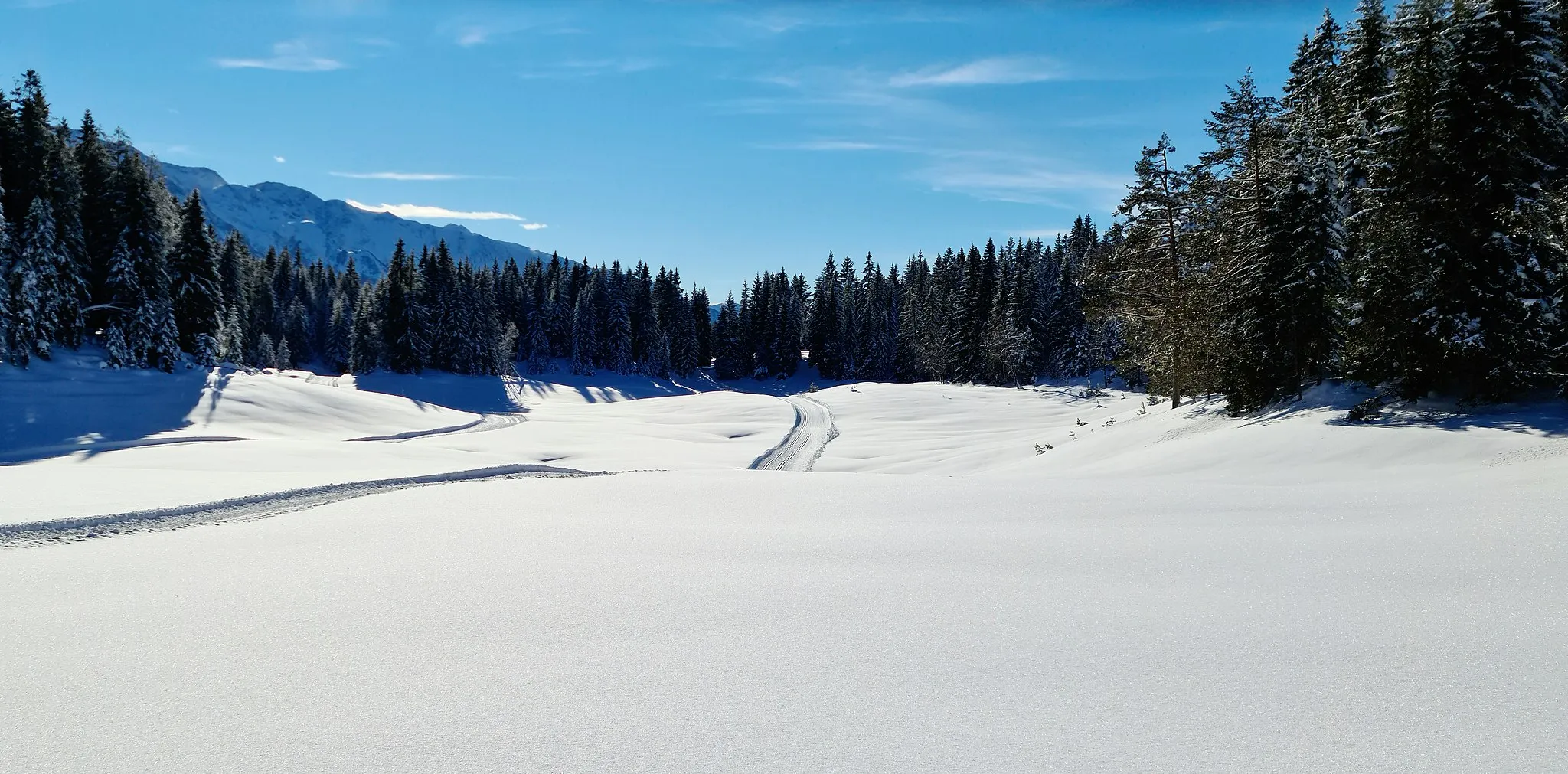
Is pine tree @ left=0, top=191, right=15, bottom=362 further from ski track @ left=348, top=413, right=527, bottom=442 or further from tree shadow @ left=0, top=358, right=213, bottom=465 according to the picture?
ski track @ left=348, top=413, right=527, bottom=442

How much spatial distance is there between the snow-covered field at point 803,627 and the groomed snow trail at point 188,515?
13 centimetres

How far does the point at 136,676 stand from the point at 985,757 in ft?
14.5

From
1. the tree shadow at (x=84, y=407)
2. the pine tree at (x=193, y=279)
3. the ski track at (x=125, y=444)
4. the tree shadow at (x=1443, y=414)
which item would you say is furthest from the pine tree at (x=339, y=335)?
the tree shadow at (x=1443, y=414)

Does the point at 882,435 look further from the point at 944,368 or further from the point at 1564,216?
the point at 944,368

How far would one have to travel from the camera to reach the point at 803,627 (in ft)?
Answer: 15.4

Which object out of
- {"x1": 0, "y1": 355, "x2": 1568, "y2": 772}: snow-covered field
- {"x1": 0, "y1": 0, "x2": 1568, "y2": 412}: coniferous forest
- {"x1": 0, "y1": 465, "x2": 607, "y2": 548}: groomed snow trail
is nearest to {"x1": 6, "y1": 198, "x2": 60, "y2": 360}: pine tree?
{"x1": 0, "y1": 0, "x2": 1568, "y2": 412}: coniferous forest

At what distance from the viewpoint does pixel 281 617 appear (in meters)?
4.81

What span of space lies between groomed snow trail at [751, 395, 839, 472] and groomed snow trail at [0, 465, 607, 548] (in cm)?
1272

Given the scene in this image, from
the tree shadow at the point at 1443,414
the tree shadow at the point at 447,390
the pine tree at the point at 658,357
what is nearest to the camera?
the tree shadow at the point at 1443,414

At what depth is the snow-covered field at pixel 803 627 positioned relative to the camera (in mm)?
3213

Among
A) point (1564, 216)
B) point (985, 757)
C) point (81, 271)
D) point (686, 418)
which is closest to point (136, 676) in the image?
point (985, 757)

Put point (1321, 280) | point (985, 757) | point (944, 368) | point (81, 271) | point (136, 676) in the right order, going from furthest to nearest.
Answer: point (944, 368), point (81, 271), point (1321, 280), point (136, 676), point (985, 757)

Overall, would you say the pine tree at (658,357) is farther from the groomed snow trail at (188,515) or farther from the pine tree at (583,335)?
the groomed snow trail at (188,515)

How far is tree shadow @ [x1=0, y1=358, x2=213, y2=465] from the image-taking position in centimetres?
2655
